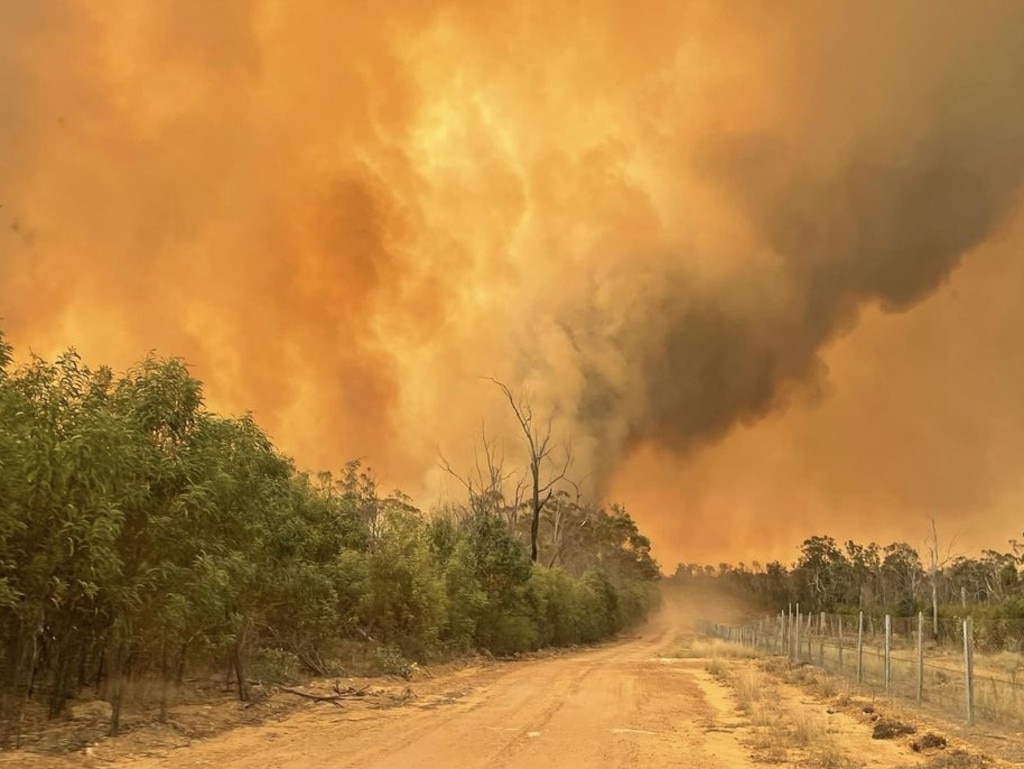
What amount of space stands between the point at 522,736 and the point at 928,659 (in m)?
37.2

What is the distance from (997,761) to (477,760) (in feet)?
26.1

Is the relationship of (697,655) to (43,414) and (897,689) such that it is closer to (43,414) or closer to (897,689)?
(897,689)

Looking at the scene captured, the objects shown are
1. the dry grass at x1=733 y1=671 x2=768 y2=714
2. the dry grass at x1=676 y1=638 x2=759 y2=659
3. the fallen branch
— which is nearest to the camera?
the fallen branch

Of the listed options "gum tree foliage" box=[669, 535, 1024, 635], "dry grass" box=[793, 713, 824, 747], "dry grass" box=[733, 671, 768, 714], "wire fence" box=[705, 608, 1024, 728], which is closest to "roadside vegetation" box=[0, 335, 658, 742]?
"dry grass" box=[793, 713, 824, 747]

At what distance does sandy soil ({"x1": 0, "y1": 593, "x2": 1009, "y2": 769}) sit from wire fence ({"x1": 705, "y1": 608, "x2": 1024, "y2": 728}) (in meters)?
2.36

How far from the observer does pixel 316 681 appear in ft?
76.1

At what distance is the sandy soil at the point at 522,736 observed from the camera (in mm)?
12109

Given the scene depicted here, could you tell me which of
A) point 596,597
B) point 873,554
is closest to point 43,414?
point 596,597

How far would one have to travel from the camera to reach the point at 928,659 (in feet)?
142

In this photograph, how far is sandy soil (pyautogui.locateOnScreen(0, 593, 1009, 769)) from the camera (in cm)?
1211

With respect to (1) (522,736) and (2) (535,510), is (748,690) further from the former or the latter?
(2) (535,510)

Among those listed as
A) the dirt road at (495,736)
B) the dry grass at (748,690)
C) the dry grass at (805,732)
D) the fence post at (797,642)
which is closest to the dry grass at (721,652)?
the fence post at (797,642)

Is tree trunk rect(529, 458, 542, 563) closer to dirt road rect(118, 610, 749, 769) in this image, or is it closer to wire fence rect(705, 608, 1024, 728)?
wire fence rect(705, 608, 1024, 728)

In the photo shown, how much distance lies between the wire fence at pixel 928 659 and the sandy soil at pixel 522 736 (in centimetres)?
236
